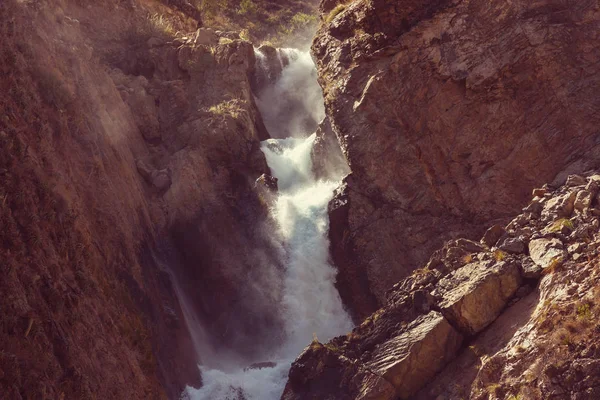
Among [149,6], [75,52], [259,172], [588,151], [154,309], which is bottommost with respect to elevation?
[588,151]

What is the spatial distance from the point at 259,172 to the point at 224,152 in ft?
5.51

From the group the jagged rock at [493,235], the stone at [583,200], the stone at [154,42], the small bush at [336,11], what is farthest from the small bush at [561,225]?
the stone at [154,42]

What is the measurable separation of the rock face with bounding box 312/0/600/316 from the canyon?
68mm

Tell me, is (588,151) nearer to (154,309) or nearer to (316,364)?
(316,364)

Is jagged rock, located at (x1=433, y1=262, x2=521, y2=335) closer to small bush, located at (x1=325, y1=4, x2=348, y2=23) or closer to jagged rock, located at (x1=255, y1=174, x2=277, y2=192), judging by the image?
jagged rock, located at (x1=255, y1=174, x2=277, y2=192)

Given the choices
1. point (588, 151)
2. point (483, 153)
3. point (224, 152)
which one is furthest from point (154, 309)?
point (588, 151)

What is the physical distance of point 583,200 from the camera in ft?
52.5

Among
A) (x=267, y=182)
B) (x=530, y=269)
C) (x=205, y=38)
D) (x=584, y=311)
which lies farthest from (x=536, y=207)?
(x=205, y=38)

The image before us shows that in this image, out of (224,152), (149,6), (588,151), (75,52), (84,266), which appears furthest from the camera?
(149,6)

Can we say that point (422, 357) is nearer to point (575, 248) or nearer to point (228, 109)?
point (575, 248)

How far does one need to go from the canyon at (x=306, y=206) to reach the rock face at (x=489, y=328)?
53 millimetres

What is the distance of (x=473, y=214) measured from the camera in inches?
871

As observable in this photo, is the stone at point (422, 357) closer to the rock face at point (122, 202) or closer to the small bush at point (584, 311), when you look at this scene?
the small bush at point (584, 311)

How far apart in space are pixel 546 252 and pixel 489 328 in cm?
209
